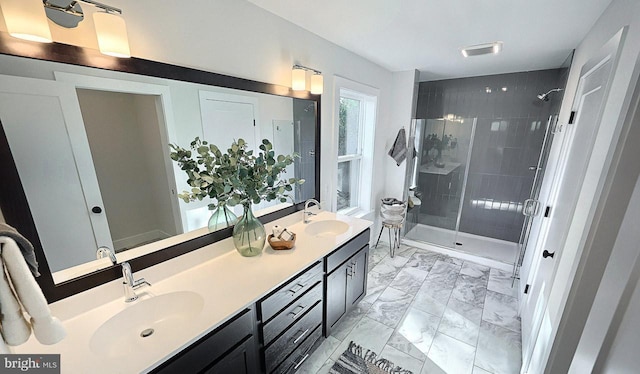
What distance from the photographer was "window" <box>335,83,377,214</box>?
283 cm

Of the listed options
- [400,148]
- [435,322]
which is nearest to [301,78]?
[400,148]

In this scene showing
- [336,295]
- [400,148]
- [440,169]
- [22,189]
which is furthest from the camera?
[440,169]

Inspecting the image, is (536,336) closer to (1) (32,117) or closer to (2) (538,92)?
(1) (32,117)

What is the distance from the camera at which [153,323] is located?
1165 millimetres

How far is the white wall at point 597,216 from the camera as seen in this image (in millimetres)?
743

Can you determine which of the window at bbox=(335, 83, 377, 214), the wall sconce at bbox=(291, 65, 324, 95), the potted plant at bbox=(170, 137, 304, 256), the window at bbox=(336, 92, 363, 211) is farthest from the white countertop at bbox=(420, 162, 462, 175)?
the potted plant at bbox=(170, 137, 304, 256)

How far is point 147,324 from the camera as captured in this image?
115 centimetres

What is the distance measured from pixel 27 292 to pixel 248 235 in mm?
964

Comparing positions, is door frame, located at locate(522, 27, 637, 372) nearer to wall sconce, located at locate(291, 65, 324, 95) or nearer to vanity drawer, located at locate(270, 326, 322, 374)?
vanity drawer, located at locate(270, 326, 322, 374)

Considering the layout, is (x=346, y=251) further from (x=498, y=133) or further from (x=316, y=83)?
(x=498, y=133)

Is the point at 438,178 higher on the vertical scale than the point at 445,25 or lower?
lower

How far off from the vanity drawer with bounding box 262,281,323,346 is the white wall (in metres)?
1.18

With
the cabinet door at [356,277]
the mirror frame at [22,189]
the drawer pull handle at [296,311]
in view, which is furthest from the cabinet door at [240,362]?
the cabinet door at [356,277]

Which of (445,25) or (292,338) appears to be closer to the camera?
(292,338)
